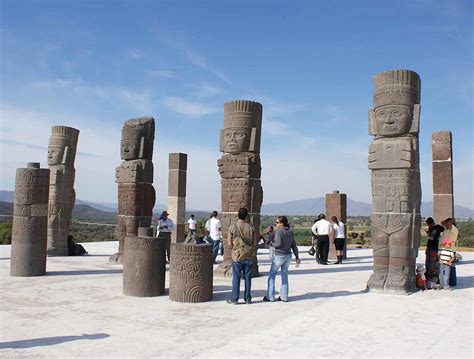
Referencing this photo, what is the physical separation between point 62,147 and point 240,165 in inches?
293

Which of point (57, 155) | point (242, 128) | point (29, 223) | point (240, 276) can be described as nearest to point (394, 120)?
point (242, 128)

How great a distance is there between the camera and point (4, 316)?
6211mm

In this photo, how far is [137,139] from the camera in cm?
1259

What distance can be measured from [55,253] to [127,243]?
7.79 meters

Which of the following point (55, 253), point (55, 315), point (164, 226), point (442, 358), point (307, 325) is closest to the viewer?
point (442, 358)

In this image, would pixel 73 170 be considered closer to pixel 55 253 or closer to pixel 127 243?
pixel 55 253

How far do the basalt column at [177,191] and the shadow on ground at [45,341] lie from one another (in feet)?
40.3

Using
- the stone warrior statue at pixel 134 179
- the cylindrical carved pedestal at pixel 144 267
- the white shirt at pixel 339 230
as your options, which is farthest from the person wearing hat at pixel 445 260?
the stone warrior statue at pixel 134 179

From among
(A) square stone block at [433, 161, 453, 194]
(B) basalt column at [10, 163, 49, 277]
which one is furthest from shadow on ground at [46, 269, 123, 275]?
(A) square stone block at [433, 161, 453, 194]

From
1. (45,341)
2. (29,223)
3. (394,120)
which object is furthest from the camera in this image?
(29,223)

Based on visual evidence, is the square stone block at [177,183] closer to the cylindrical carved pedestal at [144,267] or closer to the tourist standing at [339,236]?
the tourist standing at [339,236]

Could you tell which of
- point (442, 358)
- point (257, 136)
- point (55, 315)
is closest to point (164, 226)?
point (257, 136)

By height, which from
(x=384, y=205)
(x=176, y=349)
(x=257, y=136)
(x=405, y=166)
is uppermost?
(x=257, y=136)

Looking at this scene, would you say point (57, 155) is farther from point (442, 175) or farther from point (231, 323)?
point (442, 175)
